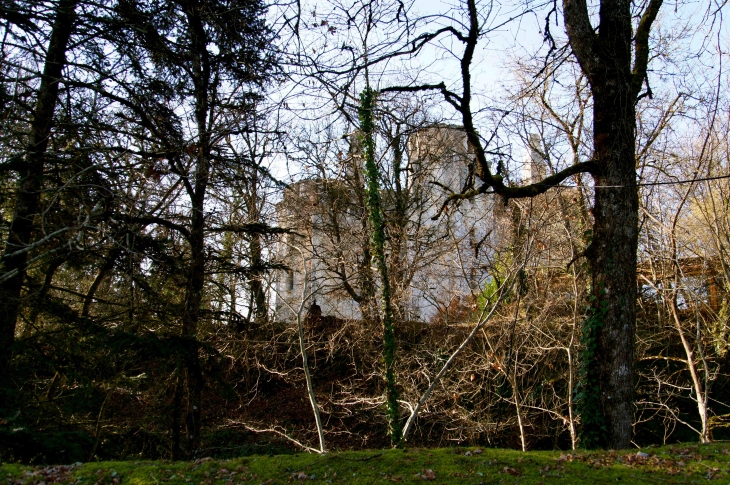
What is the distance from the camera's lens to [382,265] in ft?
35.6

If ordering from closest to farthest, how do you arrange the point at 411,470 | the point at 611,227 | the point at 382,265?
the point at 411,470 → the point at 611,227 → the point at 382,265

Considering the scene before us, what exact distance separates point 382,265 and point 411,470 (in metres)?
6.91

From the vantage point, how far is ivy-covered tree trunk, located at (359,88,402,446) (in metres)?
10.2

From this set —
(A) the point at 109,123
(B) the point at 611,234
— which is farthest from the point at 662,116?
(A) the point at 109,123

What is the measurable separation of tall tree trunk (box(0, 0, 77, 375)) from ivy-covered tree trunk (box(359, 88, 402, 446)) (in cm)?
483

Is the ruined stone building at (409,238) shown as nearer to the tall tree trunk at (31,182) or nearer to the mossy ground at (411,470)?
the tall tree trunk at (31,182)

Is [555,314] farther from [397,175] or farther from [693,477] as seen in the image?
[693,477]

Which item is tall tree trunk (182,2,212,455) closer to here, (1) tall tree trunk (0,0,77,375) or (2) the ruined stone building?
(1) tall tree trunk (0,0,77,375)

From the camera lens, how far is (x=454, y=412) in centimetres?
1213

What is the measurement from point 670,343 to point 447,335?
5.22 meters

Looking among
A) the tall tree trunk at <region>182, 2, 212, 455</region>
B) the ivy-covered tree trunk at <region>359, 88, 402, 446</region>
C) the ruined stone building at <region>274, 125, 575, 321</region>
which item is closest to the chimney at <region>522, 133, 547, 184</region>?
the ruined stone building at <region>274, 125, 575, 321</region>

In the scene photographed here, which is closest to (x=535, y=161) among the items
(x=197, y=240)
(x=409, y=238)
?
(x=409, y=238)

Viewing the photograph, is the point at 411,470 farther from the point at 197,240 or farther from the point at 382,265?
the point at 382,265

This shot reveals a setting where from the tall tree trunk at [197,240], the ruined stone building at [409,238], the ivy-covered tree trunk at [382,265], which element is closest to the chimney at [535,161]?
the ruined stone building at [409,238]
